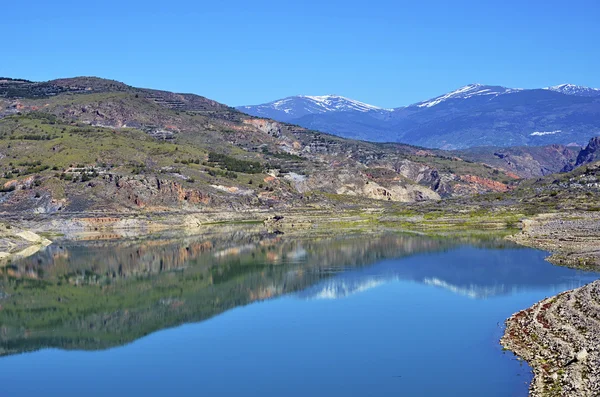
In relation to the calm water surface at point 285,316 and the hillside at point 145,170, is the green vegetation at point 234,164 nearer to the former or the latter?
the hillside at point 145,170

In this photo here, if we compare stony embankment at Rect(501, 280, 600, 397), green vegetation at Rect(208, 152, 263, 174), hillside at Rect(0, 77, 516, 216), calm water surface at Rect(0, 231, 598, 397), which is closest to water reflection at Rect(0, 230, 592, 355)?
calm water surface at Rect(0, 231, 598, 397)

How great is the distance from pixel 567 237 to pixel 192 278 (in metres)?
42.3

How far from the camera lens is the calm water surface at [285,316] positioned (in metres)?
31.8

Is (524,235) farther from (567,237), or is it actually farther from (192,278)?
(192,278)

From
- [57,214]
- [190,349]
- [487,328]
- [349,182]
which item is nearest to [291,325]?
[190,349]

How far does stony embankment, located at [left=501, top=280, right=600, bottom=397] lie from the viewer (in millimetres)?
26984

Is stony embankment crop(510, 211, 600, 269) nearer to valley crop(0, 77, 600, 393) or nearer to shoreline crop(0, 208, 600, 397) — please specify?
shoreline crop(0, 208, 600, 397)

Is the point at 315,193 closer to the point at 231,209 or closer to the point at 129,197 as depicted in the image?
the point at 231,209

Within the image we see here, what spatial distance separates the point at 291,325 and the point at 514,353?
14748 millimetres

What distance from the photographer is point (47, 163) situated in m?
132

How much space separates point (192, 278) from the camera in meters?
65.0

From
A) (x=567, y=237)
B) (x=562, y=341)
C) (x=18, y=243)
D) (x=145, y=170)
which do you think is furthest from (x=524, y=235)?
(x=145, y=170)

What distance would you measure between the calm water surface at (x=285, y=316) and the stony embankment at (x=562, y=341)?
96cm

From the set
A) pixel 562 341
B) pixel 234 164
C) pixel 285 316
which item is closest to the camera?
pixel 562 341
